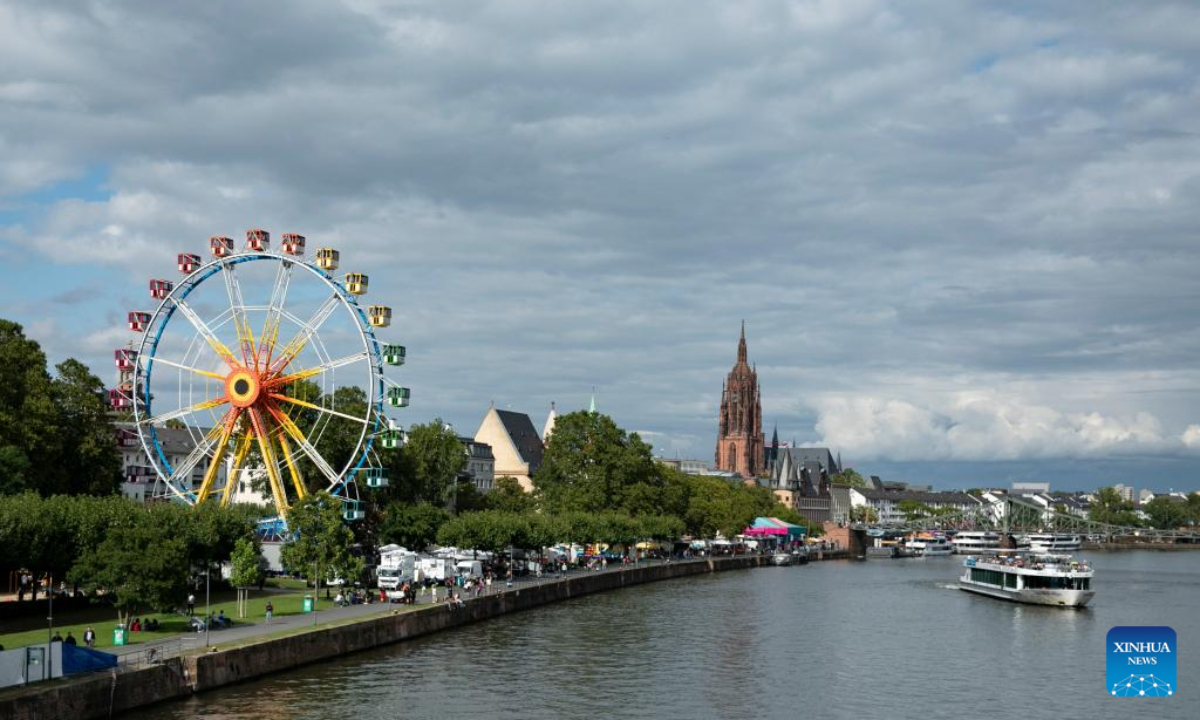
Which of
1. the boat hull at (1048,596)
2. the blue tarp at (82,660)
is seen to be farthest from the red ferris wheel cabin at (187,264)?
the boat hull at (1048,596)

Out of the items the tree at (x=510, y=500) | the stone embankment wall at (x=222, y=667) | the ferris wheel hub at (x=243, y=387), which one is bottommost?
the stone embankment wall at (x=222, y=667)

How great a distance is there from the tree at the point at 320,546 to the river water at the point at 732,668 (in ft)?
27.6

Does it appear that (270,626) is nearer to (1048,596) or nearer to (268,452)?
(268,452)

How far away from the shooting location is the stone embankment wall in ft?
138

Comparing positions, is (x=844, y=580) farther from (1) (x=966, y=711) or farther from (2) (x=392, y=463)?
(1) (x=966, y=711)

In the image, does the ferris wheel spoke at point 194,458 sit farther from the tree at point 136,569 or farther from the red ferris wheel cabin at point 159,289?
the tree at point 136,569

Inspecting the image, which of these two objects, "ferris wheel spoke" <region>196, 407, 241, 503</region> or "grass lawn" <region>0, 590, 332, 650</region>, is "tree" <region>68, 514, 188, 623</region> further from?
"ferris wheel spoke" <region>196, 407, 241, 503</region>

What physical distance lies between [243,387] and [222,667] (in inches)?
1674

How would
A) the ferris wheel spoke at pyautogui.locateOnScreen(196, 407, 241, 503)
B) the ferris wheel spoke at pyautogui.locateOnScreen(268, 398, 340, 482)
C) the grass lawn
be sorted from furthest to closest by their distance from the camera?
the ferris wheel spoke at pyautogui.locateOnScreen(196, 407, 241, 503), the ferris wheel spoke at pyautogui.locateOnScreen(268, 398, 340, 482), the grass lawn

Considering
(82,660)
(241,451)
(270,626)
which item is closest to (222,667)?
(82,660)

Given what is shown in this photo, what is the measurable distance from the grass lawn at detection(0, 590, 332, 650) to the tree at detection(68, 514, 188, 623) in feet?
4.41

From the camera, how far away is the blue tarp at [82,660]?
147ft

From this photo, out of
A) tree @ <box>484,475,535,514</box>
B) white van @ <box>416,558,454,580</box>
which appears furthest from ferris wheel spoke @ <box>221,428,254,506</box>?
tree @ <box>484,475,535,514</box>

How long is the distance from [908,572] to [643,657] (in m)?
117
